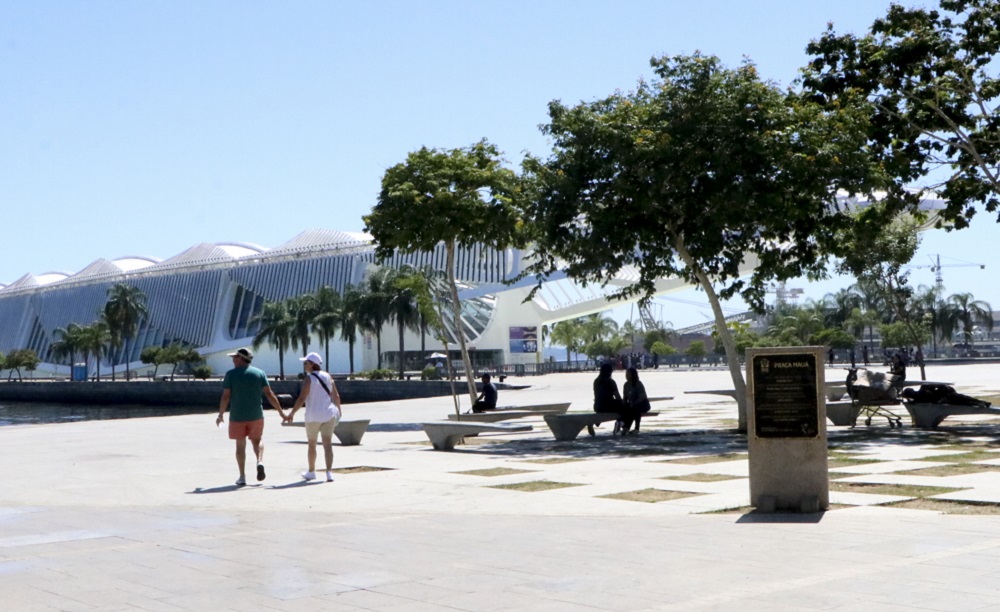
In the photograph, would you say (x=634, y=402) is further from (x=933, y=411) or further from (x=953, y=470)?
(x=953, y=470)

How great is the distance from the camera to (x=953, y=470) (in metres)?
11.8

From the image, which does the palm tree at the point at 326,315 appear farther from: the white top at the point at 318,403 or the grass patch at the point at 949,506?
the grass patch at the point at 949,506

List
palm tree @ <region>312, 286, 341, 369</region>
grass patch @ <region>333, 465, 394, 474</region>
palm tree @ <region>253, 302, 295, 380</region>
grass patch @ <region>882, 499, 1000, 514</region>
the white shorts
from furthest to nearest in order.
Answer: palm tree @ <region>253, 302, 295, 380</region>
palm tree @ <region>312, 286, 341, 369</region>
grass patch @ <region>333, 465, 394, 474</region>
the white shorts
grass patch @ <region>882, 499, 1000, 514</region>

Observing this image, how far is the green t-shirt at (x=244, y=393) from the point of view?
12.6 m

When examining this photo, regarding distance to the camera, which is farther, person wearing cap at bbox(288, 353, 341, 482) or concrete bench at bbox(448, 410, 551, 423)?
concrete bench at bbox(448, 410, 551, 423)

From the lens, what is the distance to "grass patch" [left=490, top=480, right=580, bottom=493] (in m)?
11.5

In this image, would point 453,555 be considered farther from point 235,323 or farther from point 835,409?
point 235,323

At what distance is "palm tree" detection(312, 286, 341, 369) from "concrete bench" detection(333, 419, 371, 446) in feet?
190

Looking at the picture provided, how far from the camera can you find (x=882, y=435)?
55.3 ft

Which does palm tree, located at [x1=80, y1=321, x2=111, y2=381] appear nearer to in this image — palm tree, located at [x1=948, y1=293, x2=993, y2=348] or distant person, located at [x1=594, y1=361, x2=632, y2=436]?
palm tree, located at [x1=948, y1=293, x2=993, y2=348]

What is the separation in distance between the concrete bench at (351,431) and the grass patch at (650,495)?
791cm

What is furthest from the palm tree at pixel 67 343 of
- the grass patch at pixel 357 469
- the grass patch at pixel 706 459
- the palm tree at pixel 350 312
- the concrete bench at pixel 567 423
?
the grass patch at pixel 706 459

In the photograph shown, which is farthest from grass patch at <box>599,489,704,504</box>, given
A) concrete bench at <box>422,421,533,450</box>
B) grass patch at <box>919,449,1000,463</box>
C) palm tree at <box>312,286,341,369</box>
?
palm tree at <box>312,286,341,369</box>

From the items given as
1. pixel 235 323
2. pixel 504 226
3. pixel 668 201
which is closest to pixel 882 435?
pixel 668 201
